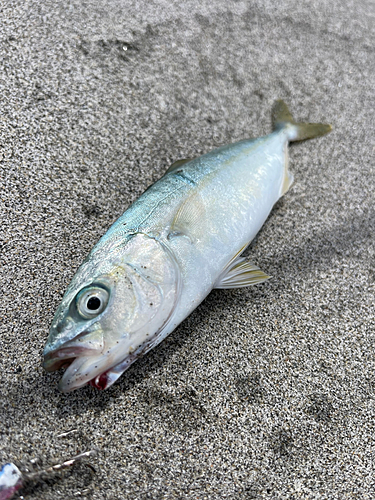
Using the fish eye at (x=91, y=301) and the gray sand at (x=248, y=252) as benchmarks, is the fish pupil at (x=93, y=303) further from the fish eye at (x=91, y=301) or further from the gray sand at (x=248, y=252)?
the gray sand at (x=248, y=252)

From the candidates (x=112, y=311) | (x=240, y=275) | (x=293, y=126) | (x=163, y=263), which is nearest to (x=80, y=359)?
(x=112, y=311)

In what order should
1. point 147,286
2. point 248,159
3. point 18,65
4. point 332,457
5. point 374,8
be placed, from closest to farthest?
point 147,286 < point 332,457 < point 248,159 < point 18,65 < point 374,8

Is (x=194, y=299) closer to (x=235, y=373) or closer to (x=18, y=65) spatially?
(x=235, y=373)

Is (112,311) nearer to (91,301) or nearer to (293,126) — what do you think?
(91,301)

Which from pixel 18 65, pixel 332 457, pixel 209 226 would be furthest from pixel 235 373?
pixel 18 65

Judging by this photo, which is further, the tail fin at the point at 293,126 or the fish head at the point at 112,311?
the tail fin at the point at 293,126

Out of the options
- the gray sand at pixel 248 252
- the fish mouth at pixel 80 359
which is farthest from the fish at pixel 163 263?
the gray sand at pixel 248 252
